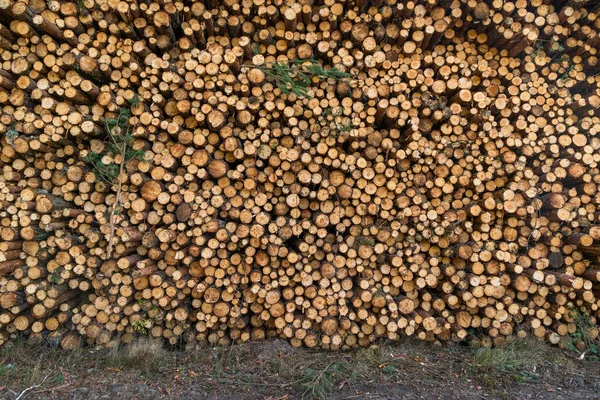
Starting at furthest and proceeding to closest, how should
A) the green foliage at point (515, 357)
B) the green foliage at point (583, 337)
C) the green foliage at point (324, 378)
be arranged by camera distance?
the green foliage at point (583, 337) → the green foliage at point (515, 357) → the green foliage at point (324, 378)

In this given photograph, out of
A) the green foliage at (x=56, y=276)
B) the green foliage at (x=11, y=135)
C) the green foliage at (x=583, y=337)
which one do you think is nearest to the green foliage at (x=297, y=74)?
the green foliage at (x=11, y=135)

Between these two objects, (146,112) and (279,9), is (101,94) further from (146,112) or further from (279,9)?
(279,9)

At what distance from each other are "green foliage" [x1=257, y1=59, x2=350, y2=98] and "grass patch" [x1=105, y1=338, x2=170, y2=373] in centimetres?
261

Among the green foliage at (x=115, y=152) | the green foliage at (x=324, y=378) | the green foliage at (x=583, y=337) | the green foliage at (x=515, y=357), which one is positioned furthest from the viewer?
the green foliage at (x=583, y=337)

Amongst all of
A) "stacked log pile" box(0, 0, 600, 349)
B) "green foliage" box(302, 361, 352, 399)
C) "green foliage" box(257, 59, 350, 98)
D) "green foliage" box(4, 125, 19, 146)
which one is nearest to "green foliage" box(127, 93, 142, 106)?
"stacked log pile" box(0, 0, 600, 349)

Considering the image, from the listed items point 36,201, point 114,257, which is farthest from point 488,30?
point 36,201

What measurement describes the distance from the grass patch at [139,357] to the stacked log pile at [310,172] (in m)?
0.20

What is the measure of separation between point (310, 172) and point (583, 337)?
2.98 meters

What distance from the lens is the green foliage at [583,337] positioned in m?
4.07

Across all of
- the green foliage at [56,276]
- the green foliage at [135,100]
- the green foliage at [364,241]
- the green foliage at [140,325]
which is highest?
the green foliage at [135,100]

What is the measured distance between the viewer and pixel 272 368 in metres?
3.87

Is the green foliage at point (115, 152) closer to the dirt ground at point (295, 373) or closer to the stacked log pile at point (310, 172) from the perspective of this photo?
the stacked log pile at point (310, 172)

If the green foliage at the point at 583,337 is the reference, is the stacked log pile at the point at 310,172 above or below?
above

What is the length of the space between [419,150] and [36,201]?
3.45 meters
